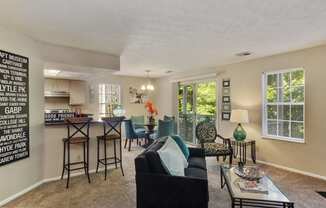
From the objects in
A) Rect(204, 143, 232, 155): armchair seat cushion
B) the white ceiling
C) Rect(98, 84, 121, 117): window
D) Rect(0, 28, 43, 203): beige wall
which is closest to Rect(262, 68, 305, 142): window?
the white ceiling

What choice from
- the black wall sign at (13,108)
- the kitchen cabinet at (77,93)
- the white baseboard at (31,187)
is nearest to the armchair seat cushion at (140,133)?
Answer: the white baseboard at (31,187)

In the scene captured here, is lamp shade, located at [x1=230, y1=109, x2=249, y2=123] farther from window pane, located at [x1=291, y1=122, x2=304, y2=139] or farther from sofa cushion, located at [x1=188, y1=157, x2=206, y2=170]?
sofa cushion, located at [x1=188, y1=157, x2=206, y2=170]

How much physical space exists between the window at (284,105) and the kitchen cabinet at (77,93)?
222 inches

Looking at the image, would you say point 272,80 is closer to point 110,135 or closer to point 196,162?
point 196,162

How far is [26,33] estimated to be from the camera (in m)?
3.26

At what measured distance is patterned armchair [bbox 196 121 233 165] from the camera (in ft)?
13.8

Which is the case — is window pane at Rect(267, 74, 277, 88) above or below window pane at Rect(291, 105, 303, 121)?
above

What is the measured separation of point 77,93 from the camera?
285 inches

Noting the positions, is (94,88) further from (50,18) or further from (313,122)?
(313,122)

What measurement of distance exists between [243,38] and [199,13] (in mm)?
1289

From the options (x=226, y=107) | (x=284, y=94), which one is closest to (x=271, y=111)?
(x=284, y=94)

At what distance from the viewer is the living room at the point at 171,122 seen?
2406 mm

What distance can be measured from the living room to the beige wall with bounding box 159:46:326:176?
2 centimetres

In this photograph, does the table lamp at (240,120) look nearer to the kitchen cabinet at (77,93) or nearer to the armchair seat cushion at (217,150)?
the armchair seat cushion at (217,150)
